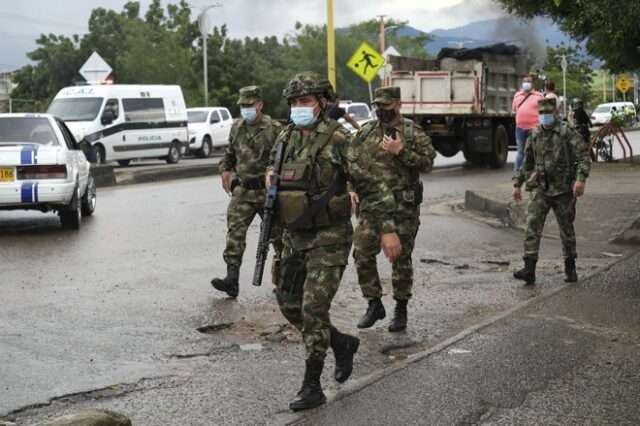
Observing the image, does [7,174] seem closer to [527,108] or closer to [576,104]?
[527,108]

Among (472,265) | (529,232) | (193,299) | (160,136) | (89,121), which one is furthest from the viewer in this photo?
(160,136)

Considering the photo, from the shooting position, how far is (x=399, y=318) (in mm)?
7801

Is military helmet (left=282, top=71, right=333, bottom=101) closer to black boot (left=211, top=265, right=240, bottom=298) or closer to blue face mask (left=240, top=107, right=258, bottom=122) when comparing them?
blue face mask (left=240, top=107, right=258, bottom=122)

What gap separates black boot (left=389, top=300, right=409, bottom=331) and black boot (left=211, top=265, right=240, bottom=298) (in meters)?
1.63

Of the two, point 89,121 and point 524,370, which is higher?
point 89,121

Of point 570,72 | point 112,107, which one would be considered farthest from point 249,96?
point 570,72

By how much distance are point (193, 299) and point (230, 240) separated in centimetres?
59

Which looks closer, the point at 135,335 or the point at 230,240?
the point at 135,335

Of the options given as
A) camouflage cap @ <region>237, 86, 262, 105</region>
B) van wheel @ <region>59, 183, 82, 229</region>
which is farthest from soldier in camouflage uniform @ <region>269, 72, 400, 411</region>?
van wheel @ <region>59, 183, 82, 229</region>

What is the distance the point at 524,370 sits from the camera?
6.37 metres

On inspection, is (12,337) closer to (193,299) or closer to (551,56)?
(193,299)

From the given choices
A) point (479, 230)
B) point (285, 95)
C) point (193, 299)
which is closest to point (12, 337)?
point (193, 299)

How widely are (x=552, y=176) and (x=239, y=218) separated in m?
2.82

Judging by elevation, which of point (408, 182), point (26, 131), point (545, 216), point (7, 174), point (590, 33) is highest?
point (590, 33)
